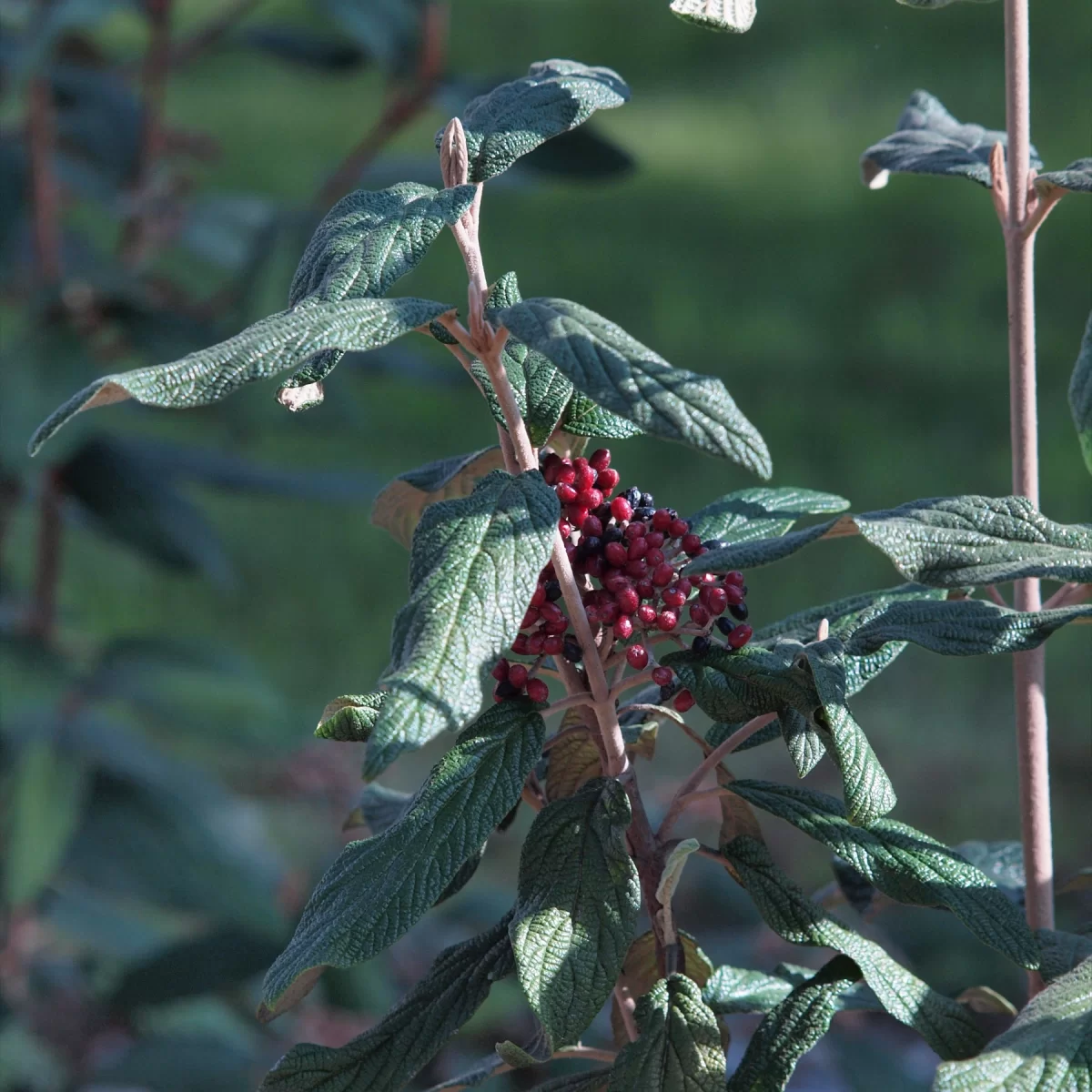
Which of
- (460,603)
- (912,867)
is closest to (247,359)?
(460,603)

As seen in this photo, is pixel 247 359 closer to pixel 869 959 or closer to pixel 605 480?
pixel 605 480

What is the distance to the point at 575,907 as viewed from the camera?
0.48 metres

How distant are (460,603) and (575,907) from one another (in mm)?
143

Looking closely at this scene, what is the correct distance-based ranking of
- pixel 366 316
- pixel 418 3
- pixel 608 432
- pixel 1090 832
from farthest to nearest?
pixel 1090 832
pixel 418 3
pixel 608 432
pixel 366 316

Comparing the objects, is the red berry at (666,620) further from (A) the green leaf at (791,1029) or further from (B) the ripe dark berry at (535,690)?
(A) the green leaf at (791,1029)

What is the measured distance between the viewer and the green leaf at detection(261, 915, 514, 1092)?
0.53 meters

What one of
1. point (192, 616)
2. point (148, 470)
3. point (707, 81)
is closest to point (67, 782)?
point (148, 470)

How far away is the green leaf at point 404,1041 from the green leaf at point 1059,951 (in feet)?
0.69

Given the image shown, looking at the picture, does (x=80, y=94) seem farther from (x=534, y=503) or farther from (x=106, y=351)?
(x=534, y=503)

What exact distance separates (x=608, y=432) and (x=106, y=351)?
0.91 m

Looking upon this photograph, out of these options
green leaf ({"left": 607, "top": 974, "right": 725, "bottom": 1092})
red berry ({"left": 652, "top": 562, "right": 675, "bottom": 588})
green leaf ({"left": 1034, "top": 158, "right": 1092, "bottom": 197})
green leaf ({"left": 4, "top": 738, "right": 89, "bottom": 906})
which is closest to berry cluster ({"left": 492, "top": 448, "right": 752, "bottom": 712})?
red berry ({"left": 652, "top": 562, "right": 675, "bottom": 588})

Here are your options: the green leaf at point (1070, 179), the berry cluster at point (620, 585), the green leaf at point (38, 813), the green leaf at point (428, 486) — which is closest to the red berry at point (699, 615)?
the berry cluster at point (620, 585)

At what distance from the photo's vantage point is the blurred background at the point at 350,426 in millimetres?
1247

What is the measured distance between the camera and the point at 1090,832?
2.12 m
